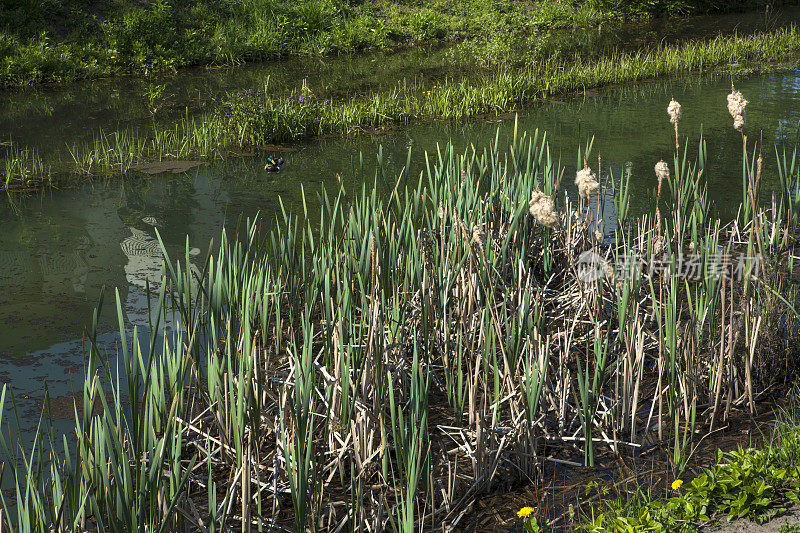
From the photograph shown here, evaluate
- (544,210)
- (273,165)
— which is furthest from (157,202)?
(544,210)

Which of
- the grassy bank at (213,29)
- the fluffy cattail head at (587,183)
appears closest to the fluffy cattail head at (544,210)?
the fluffy cattail head at (587,183)

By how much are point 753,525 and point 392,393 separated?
109cm

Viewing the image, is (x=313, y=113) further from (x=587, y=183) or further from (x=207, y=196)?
(x=587, y=183)

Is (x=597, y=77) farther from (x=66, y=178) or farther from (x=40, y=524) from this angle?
(x=40, y=524)

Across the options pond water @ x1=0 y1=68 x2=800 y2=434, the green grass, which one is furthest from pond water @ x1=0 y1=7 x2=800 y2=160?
the green grass

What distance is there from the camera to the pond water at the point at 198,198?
382 cm

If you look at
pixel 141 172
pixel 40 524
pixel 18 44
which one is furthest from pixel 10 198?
pixel 18 44

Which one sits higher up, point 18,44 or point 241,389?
point 18,44

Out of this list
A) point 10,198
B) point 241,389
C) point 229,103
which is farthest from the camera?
point 229,103

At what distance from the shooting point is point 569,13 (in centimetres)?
1859

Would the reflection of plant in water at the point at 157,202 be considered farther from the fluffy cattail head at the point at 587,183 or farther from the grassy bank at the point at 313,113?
the fluffy cattail head at the point at 587,183

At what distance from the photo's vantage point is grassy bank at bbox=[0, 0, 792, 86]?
38.7ft

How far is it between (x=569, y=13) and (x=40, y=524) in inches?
743

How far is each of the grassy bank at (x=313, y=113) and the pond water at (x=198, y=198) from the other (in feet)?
1.01
